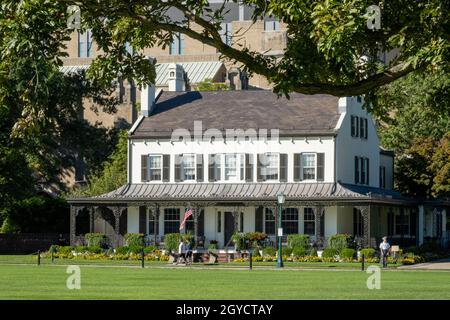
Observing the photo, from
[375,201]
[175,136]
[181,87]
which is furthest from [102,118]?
[375,201]

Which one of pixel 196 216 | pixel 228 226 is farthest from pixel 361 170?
pixel 196 216

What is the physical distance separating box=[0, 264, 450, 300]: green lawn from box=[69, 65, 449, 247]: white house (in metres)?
18.6

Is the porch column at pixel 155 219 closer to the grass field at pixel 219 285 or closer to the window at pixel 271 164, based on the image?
the window at pixel 271 164

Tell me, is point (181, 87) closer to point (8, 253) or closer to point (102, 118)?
point (8, 253)

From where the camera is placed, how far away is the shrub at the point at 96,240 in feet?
217

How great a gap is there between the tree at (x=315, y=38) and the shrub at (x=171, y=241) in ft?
141

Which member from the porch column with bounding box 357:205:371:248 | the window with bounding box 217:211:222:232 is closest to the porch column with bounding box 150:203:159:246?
the window with bounding box 217:211:222:232

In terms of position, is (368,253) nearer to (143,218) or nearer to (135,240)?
(135,240)

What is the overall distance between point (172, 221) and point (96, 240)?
443 centimetres

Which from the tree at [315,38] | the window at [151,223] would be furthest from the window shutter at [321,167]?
the tree at [315,38]

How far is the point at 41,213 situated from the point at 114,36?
181 ft

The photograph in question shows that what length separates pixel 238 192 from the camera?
66062 millimetres

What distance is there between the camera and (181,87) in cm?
7700

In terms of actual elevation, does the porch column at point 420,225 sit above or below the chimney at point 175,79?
below
